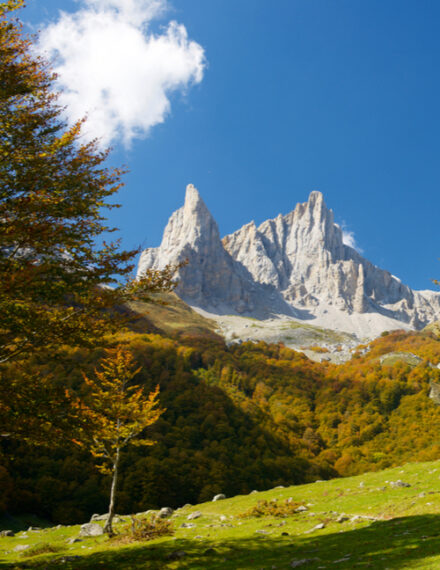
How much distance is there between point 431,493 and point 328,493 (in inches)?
331

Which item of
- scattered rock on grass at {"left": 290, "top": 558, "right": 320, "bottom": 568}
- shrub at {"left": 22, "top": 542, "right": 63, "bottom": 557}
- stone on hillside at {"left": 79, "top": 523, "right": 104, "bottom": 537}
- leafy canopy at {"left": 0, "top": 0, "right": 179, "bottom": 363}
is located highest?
leafy canopy at {"left": 0, "top": 0, "right": 179, "bottom": 363}

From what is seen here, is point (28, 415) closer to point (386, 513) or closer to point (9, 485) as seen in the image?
point (386, 513)

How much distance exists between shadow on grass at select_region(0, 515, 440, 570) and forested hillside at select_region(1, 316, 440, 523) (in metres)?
4.19

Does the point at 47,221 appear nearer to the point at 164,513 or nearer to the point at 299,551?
the point at 299,551

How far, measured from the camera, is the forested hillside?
43.6 meters

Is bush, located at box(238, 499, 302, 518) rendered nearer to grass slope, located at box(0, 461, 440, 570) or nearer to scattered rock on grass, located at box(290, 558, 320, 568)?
grass slope, located at box(0, 461, 440, 570)

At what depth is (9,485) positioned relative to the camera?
36.2m

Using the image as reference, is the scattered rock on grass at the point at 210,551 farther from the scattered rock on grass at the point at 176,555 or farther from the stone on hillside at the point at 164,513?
the stone on hillside at the point at 164,513

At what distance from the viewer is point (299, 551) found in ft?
37.0

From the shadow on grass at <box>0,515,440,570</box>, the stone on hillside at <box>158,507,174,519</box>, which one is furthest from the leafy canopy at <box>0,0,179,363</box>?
the stone on hillside at <box>158,507,174,519</box>

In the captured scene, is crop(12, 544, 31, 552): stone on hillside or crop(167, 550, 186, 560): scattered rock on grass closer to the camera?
crop(167, 550, 186, 560): scattered rock on grass

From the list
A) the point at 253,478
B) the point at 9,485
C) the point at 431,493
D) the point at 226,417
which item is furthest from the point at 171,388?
the point at 431,493

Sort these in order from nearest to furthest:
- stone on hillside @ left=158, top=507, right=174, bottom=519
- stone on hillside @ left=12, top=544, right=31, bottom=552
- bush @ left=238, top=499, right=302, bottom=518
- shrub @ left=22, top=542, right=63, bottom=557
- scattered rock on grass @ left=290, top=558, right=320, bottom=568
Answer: scattered rock on grass @ left=290, top=558, right=320, bottom=568 < shrub @ left=22, top=542, right=63, bottom=557 < stone on hillside @ left=12, top=544, right=31, bottom=552 < bush @ left=238, top=499, right=302, bottom=518 < stone on hillside @ left=158, top=507, right=174, bottom=519

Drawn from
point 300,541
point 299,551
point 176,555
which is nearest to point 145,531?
point 176,555
